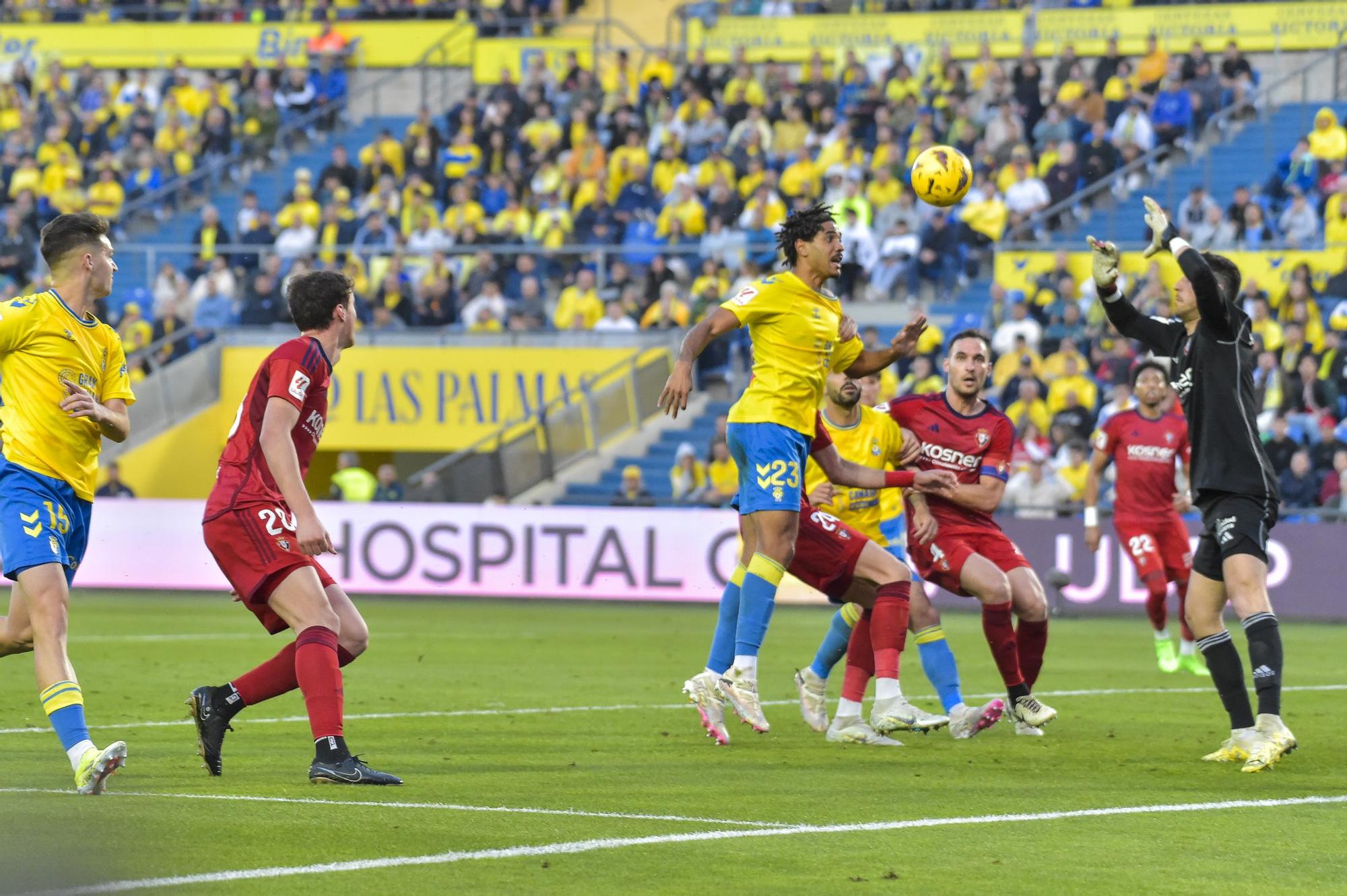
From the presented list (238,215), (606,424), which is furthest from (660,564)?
(238,215)

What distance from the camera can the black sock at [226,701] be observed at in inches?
317

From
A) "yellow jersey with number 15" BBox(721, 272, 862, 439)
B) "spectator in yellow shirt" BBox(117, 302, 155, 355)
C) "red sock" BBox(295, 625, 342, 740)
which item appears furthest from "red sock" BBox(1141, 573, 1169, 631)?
"spectator in yellow shirt" BBox(117, 302, 155, 355)

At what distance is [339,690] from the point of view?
25.7ft

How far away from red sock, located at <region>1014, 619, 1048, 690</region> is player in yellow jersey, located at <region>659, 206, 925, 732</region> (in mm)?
1748

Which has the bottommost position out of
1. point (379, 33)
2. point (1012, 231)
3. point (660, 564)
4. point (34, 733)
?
point (660, 564)

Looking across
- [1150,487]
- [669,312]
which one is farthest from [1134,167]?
[1150,487]

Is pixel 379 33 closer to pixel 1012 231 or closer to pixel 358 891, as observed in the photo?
pixel 1012 231

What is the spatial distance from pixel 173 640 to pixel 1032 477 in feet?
32.3

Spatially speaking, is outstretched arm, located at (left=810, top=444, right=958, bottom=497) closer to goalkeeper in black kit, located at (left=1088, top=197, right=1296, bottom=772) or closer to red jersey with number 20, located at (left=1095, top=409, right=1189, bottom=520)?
goalkeeper in black kit, located at (left=1088, top=197, right=1296, bottom=772)

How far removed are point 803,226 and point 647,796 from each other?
3.27 metres

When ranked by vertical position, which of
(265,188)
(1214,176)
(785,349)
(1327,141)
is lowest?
(785,349)

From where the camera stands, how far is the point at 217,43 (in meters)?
36.2

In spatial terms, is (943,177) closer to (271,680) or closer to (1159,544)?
(271,680)

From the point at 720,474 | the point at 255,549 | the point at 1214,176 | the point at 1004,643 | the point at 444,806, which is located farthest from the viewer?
the point at 1214,176
